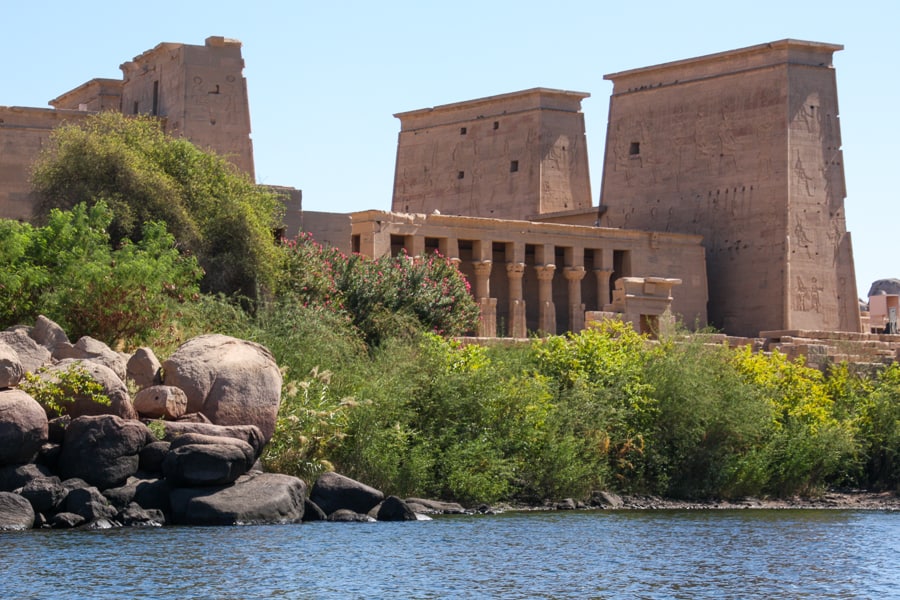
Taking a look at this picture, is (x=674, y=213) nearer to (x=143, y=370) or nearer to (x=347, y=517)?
(x=347, y=517)

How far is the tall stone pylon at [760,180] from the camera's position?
1533 inches

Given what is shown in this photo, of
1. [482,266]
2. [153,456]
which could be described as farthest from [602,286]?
[153,456]

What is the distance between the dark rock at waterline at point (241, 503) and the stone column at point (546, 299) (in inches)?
762

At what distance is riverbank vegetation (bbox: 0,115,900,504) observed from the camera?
2314 cm

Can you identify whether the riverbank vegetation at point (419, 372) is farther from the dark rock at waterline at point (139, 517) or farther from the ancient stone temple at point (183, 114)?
the ancient stone temple at point (183, 114)

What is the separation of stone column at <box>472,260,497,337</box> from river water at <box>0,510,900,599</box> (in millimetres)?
13912

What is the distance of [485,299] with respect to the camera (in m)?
36.2

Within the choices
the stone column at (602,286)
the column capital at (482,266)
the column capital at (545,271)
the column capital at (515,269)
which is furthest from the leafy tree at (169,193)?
the stone column at (602,286)

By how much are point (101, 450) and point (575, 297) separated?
71.1ft

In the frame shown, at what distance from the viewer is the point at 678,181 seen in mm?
41219

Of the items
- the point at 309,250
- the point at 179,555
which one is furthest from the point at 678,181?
the point at 179,555

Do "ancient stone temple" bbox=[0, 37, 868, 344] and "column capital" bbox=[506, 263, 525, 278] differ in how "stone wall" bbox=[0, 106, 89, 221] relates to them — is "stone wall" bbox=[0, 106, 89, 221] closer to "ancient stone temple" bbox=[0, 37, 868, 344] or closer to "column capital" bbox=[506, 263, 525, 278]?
"ancient stone temple" bbox=[0, 37, 868, 344]

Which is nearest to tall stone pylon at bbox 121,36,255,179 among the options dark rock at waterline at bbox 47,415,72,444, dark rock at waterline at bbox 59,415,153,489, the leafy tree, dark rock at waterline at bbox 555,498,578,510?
the leafy tree

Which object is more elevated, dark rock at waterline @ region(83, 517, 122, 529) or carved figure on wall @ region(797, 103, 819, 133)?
carved figure on wall @ region(797, 103, 819, 133)
